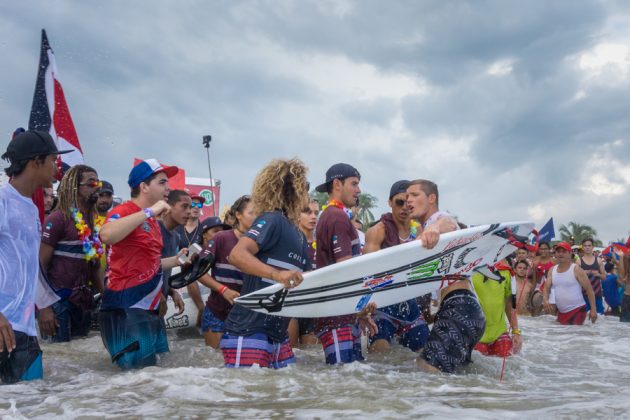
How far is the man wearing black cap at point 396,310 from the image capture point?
5.24m

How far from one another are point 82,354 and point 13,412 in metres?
2.70

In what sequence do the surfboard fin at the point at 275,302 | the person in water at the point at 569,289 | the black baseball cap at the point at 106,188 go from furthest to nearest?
the person in water at the point at 569,289
the black baseball cap at the point at 106,188
the surfboard fin at the point at 275,302

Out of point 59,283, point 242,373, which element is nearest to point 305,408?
point 242,373

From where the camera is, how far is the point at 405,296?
4.87 m

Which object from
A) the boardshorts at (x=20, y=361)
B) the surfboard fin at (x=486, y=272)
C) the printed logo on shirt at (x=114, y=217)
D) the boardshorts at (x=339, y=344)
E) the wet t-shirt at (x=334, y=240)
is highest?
the printed logo on shirt at (x=114, y=217)

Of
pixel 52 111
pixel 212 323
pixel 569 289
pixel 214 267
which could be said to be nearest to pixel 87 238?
pixel 214 267

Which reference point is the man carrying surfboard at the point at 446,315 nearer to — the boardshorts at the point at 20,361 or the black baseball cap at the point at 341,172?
the black baseball cap at the point at 341,172

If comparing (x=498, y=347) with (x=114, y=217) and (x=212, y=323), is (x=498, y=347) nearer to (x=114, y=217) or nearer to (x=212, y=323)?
(x=212, y=323)

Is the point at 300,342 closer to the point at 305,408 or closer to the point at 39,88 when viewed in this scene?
the point at 305,408

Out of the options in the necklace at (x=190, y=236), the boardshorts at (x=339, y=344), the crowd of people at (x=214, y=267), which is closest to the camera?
the crowd of people at (x=214, y=267)

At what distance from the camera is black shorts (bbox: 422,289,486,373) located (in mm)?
4340

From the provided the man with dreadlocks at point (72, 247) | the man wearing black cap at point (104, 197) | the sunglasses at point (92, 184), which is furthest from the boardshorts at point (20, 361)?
the man wearing black cap at point (104, 197)

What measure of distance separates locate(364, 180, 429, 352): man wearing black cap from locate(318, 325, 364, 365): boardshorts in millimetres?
674

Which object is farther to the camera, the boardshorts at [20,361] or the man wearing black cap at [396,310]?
the man wearing black cap at [396,310]
